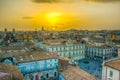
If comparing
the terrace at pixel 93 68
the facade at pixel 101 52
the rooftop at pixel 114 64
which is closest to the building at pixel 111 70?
the rooftop at pixel 114 64

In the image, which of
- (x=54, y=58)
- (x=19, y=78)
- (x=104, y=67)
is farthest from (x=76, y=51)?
(x=19, y=78)

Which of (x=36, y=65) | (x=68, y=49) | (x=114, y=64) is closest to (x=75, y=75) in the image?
(x=114, y=64)

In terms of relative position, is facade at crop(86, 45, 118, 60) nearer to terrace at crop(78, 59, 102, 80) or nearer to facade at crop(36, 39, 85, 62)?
facade at crop(36, 39, 85, 62)

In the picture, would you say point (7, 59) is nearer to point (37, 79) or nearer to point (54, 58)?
point (37, 79)

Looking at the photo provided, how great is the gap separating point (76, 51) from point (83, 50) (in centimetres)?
370

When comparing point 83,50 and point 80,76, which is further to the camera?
point 83,50

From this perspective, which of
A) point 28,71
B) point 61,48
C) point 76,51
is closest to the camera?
point 28,71

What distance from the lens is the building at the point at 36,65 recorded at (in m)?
28.9

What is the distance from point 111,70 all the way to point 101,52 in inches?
1395

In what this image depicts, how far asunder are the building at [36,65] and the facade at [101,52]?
27353 millimetres

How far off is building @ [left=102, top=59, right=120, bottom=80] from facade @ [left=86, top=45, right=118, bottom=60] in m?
33.2

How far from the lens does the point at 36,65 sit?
98.1 ft

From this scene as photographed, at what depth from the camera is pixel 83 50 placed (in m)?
56.0

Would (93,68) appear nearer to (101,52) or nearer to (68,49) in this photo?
(68,49)
